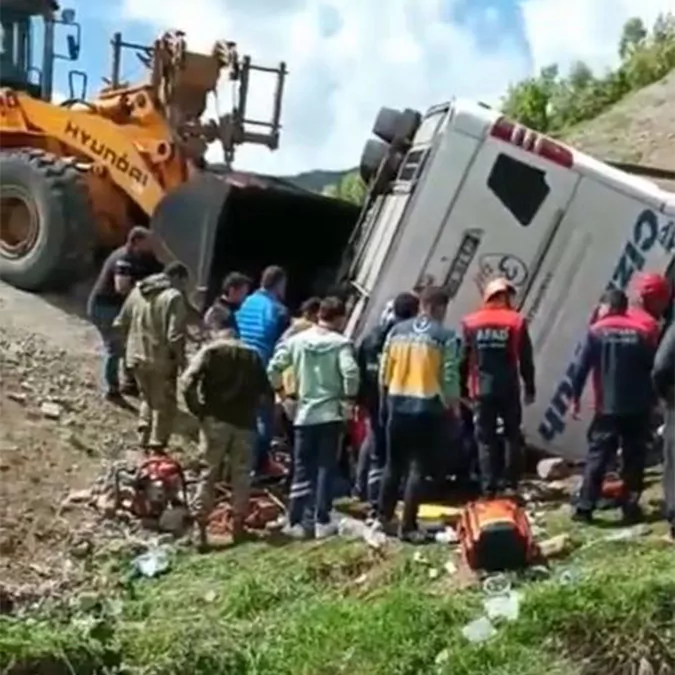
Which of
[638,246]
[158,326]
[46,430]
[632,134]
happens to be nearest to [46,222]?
[46,430]

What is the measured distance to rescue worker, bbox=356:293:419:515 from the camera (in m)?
11.5

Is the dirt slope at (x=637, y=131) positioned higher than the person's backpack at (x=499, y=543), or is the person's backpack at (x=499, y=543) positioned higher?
the dirt slope at (x=637, y=131)

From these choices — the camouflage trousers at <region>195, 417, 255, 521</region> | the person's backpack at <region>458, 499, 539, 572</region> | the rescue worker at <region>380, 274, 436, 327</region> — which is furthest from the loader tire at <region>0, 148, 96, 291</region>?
the person's backpack at <region>458, 499, 539, 572</region>

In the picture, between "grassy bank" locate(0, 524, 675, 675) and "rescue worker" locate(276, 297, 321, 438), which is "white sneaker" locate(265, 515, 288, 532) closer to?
"rescue worker" locate(276, 297, 321, 438)

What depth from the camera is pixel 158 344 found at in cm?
1247

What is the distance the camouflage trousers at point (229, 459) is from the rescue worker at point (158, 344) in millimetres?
1302

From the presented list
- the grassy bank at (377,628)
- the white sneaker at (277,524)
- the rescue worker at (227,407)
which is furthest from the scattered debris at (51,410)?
the grassy bank at (377,628)

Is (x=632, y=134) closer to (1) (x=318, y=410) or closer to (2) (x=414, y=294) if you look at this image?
(2) (x=414, y=294)

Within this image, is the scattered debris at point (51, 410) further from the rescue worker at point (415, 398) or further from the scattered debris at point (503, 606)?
the scattered debris at point (503, 606)

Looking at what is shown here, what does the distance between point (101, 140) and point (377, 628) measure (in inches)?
303

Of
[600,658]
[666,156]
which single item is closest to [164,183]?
[600,658]

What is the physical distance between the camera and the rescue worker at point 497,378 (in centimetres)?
1119

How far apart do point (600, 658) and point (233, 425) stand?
138 inches

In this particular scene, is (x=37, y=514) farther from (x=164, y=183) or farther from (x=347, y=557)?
(x=164, y=183)
